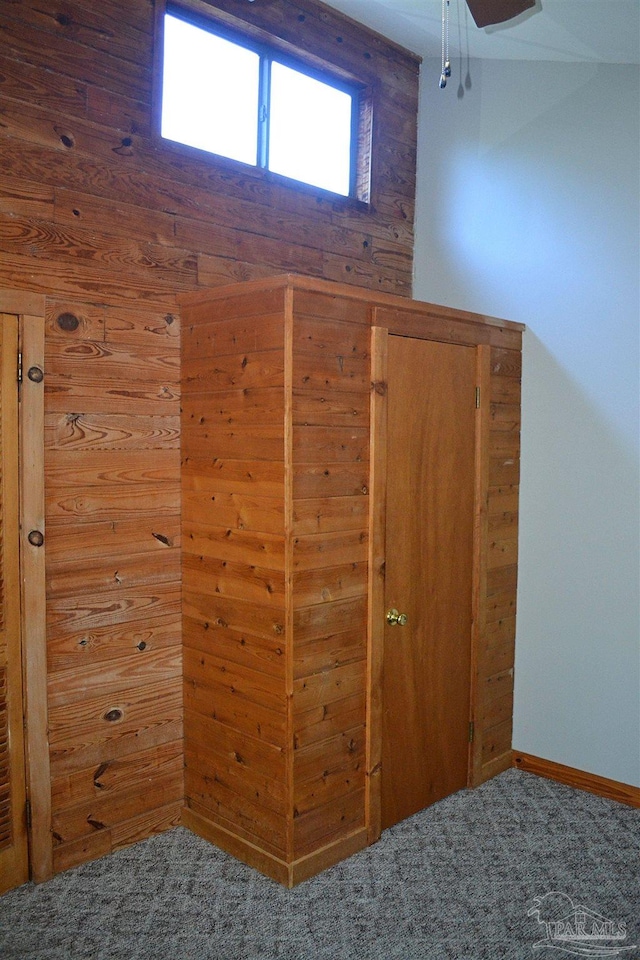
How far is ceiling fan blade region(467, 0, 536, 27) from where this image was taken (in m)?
2.27

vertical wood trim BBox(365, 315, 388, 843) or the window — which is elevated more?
the window

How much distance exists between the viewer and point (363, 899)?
2.42 meters

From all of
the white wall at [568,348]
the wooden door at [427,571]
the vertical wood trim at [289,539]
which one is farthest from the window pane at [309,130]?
the vertical wood trim at [289,539]

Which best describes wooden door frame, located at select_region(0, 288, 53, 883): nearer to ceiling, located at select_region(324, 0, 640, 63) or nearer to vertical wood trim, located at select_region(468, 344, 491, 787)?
vertical wood trim, located at select_region(468, 344, 491, 787)

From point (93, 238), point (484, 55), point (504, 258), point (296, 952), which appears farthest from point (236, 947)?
point (484, 55)

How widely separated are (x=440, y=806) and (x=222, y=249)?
7.61 ft

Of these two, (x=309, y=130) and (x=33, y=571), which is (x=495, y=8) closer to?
(x=309, y=130)

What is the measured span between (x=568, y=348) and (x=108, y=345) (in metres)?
1.86

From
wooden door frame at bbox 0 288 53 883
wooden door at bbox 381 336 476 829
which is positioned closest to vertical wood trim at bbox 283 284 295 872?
wooden door at bbox 381 336 476 829

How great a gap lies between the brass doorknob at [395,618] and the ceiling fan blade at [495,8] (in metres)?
1.94

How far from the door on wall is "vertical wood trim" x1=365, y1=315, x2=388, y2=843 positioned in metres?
1.15

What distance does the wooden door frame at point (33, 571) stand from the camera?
2.41 meters

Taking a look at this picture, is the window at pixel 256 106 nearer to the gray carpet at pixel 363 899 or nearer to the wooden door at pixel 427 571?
the wooden door at pixel 427 571

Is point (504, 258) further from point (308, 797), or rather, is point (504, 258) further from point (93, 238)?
point (308, 797)
